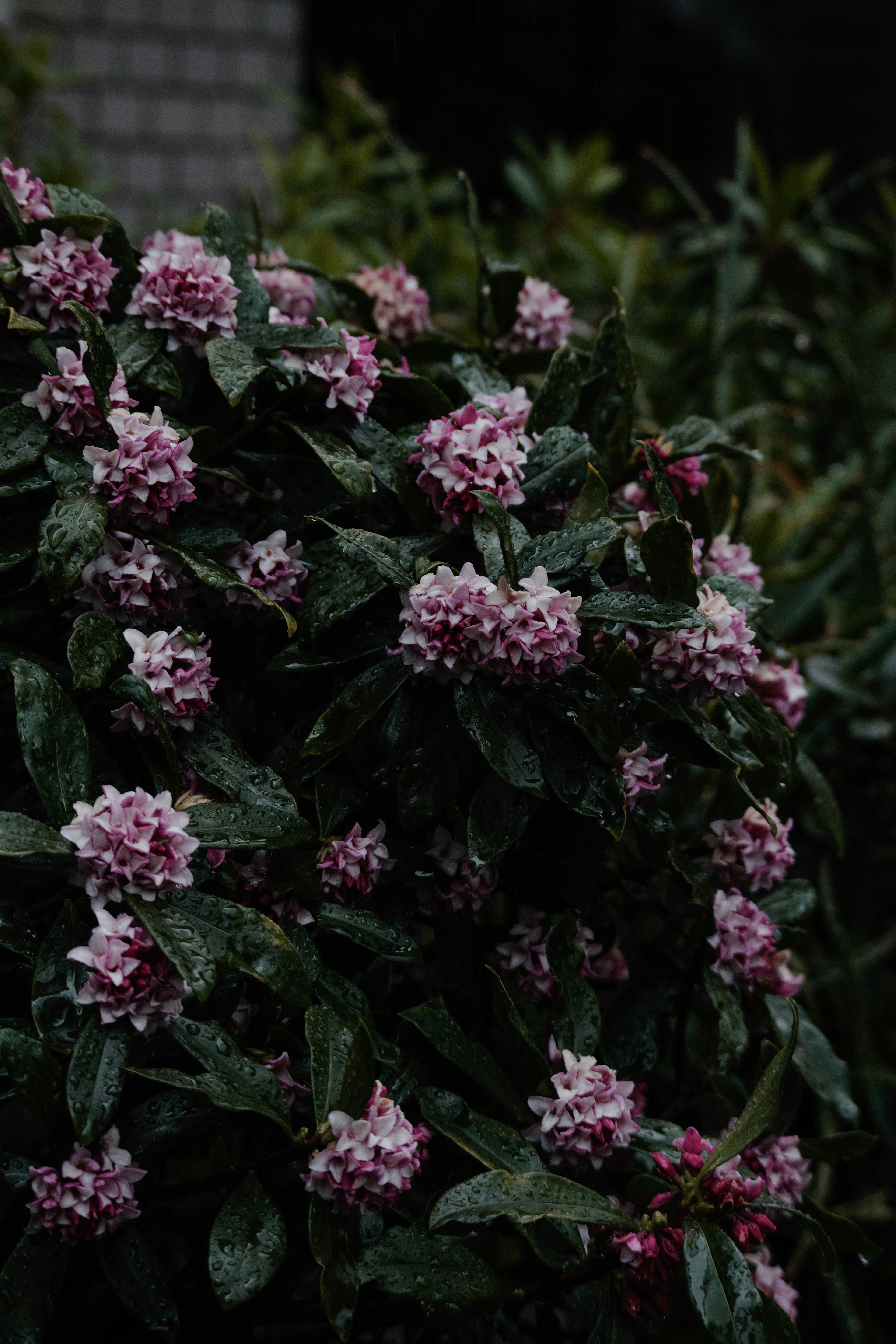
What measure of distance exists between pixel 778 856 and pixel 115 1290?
632mm

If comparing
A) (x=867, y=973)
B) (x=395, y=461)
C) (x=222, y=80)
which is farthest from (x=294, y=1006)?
(x=222, y=80)

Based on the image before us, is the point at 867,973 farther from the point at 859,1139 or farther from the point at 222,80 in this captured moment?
the point at 222,80

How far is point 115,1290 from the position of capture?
2.50 feet

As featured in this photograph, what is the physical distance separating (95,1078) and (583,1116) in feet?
1.16

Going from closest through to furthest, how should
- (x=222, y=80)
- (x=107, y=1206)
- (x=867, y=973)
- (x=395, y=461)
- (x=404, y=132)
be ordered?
(x=107, y=1206)
(x=395, y=461)
(x=867, y=973)
(x=222, y=80)
(x=404, y=132)

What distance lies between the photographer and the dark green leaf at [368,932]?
83cm

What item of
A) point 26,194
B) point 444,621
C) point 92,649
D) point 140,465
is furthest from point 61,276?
point 444,621

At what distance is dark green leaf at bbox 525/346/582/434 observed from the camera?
3.31 ft

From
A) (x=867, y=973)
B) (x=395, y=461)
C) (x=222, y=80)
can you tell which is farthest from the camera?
(x=222, y=80)

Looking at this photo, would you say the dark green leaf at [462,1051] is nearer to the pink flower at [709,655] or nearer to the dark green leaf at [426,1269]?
the dark green leaf at [426,1269]

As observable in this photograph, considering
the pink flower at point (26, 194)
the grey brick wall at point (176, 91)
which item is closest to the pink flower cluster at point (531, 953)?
the pink flower at point (26, 194)

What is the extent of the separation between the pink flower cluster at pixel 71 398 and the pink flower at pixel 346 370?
141mm

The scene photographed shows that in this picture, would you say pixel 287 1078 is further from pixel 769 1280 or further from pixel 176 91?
pixel 176 91

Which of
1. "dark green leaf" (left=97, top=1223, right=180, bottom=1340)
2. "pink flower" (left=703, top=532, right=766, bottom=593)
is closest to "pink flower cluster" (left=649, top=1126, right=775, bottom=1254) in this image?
"dark green leaf" (left=97, top=1223, right=180, bottom=1340)
